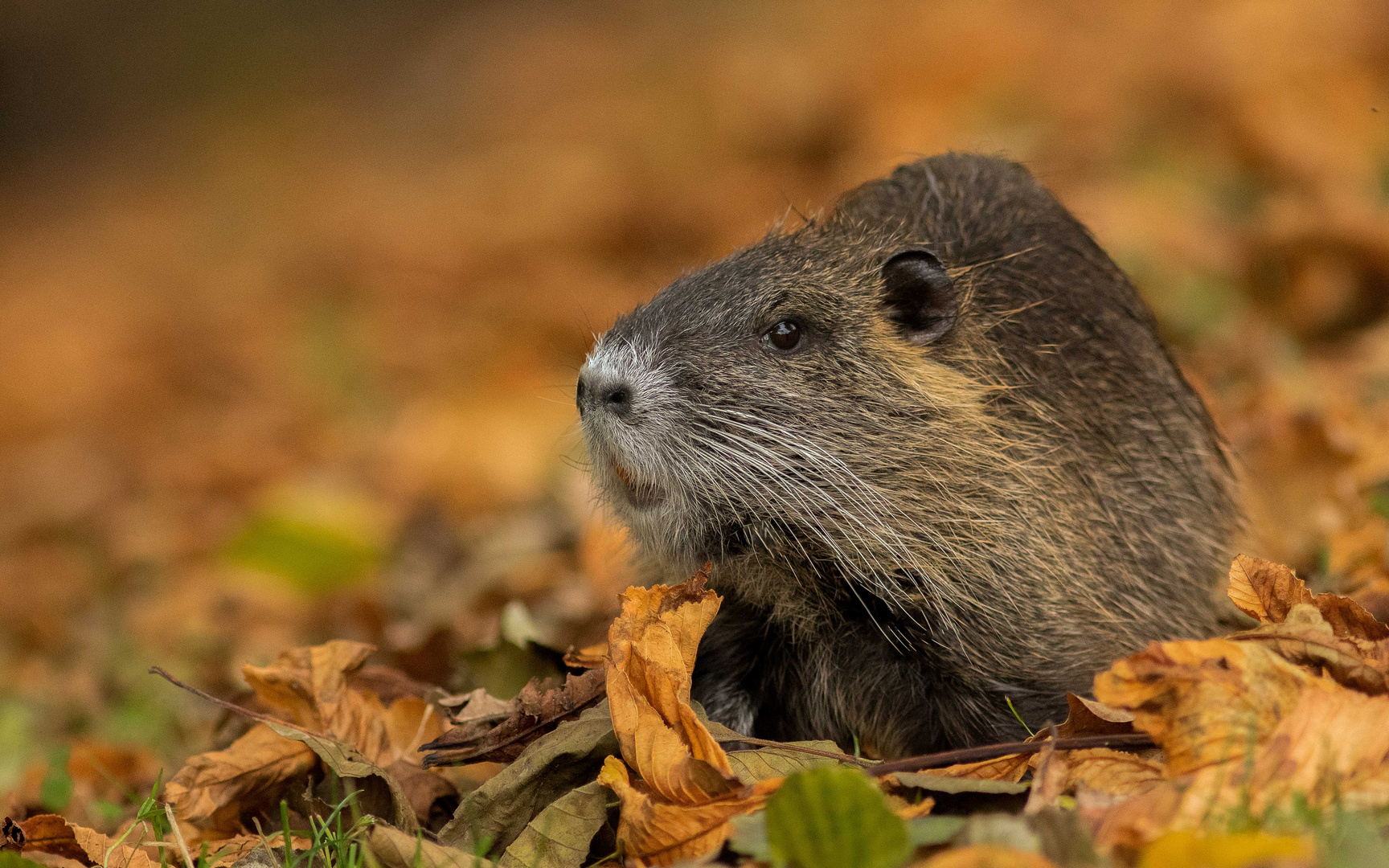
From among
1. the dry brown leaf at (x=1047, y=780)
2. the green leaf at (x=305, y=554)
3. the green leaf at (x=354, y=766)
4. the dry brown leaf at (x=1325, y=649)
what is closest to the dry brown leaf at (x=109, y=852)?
the green leaf at (x=354, y=766)

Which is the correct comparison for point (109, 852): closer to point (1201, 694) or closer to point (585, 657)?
point (585, 657)

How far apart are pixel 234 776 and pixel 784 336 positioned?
1747 mm

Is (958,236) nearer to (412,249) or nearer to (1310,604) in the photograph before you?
(1310,604)

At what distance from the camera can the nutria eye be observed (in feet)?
11.2

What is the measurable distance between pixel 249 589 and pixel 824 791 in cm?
499

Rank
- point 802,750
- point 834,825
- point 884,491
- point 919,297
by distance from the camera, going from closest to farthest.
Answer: point 834,825, point 802,750, point 884,491, point 919,297

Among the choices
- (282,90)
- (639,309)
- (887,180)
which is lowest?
(639,309)

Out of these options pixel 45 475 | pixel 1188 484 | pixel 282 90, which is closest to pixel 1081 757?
pixel 1188 484

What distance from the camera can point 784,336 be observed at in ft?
11.2

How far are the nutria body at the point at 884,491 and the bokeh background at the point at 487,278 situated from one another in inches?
28.9

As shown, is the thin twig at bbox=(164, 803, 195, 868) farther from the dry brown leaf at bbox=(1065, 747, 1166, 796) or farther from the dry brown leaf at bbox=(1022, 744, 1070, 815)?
the dry brown leaf at bbox=(1065, 747, 1166, 796)

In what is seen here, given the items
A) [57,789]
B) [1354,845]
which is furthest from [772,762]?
[57,789]

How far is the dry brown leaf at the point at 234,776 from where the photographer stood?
3.14 metres

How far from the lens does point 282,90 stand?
19.8m
